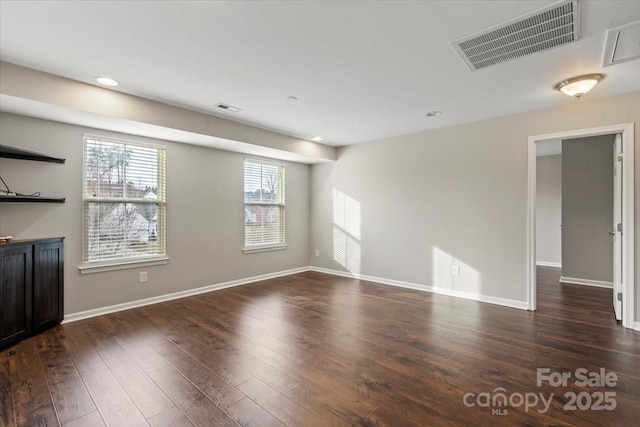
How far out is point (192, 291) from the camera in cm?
451

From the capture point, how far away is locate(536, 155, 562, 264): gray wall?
6742 mm

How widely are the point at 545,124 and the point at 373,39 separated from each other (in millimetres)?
2833

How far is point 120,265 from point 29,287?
938mm

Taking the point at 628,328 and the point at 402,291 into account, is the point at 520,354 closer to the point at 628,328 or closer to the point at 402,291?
the point at 628,328

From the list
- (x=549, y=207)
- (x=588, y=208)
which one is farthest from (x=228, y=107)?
(x=549, y=207)

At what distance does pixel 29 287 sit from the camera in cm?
293

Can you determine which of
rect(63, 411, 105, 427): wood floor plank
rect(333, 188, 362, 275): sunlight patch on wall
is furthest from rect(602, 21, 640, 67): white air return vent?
rect(63, 411, 105, 427): wood floor plank

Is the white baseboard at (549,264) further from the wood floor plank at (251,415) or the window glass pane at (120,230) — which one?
the window glass pane at (120,230)

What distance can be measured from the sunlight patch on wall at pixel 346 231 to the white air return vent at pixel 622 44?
3.73m

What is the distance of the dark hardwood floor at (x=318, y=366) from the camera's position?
1.83m

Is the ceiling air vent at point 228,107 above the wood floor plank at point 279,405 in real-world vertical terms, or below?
above

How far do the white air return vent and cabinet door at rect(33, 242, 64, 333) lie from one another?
5.27 meters

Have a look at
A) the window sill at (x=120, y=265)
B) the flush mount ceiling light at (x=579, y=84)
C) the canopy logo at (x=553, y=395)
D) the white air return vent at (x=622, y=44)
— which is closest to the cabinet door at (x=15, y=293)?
the window sill at (x=120, y=265)

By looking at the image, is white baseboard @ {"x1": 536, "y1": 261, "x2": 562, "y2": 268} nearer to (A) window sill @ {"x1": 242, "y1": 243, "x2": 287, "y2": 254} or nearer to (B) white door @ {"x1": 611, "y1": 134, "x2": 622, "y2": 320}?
(B) white door @ {"x1": 611, "y1": 134, "x2": 622, "y2": 320}
